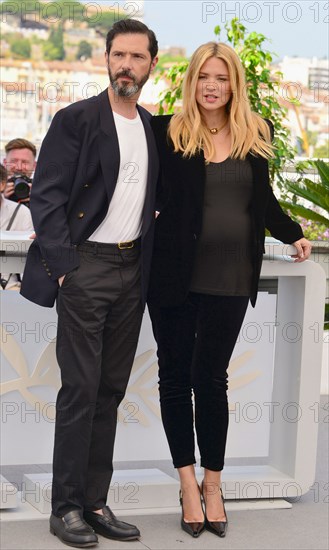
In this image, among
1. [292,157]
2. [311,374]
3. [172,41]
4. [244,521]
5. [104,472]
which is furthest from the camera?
[172,41]

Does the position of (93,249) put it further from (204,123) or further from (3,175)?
(3,175)

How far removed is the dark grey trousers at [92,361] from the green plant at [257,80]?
18.6 ft

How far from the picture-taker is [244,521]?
3889mm

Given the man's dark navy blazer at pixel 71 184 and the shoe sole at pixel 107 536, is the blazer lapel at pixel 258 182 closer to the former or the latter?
the man's dark navy blazer at pixel 71 184

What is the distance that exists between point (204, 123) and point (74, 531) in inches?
59.9

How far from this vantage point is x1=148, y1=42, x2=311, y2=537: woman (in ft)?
11.5

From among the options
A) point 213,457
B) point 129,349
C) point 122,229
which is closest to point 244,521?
point 213,457

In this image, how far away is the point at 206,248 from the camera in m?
3.55

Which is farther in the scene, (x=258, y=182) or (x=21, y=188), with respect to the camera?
(x=21, y=188)

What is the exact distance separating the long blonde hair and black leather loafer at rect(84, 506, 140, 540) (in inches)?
52.3

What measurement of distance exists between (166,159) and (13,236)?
2.29 feet

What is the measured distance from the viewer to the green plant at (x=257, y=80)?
923cm

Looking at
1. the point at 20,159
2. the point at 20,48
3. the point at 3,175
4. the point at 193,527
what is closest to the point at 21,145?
the point at 20,159

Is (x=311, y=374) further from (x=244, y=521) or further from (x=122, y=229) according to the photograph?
(x=122, y=229)
